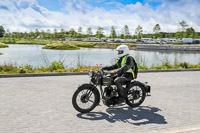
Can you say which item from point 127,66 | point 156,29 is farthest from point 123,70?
point 156,29

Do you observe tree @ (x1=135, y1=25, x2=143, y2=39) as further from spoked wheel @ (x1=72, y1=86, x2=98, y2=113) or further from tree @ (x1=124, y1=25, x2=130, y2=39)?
spoked wheel @ (x1=72, y1=86, x2=98, y2=113)

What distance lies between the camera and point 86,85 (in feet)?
18.1

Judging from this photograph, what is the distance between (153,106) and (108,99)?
1.47 metres

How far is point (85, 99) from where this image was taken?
559 centimetres

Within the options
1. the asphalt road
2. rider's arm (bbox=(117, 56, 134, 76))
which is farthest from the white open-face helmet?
the asphalt road

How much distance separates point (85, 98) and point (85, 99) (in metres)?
0.03

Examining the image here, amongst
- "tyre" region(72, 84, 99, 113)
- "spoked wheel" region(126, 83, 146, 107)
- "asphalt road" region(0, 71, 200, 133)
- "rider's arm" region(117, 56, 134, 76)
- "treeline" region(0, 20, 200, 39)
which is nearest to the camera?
"asphalt road" region(0, 71, 200, 133)

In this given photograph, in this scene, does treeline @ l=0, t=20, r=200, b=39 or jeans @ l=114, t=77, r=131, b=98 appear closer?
jeans @ l=114, t=77, r=131, b=98

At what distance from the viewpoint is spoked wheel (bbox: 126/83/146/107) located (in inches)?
242

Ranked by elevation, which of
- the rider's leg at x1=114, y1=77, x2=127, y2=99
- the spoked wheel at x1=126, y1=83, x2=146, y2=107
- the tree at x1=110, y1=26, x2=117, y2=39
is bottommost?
the spoked wheel at x1=126, y1=83, x2=146, y2=107

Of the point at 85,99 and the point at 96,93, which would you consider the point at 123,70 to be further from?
the point at 85,99

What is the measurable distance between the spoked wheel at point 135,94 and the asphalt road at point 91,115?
169 mm

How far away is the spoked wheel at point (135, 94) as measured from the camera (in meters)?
6.16

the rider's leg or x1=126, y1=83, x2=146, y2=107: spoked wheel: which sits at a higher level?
the rider's leg
